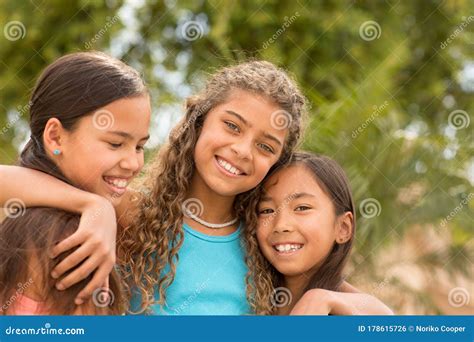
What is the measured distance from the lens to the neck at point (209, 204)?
2912 millimetres

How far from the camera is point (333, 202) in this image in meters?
2.93

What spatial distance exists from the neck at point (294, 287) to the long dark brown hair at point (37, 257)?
79 cm

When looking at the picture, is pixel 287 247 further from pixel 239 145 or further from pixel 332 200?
pixel 239 145

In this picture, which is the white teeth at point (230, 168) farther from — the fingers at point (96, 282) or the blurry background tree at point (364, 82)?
the blurry background tree at point (364, 82)

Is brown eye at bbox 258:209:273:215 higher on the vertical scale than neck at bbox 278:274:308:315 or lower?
higher

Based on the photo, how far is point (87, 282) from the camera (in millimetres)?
2381

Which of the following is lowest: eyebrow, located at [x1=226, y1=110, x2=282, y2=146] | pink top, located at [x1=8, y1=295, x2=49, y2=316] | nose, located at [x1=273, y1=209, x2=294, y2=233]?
pink top, located at [x1=8, y1=295, x2=49, y2=316]

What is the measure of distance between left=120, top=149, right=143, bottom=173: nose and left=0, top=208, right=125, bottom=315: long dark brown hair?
24cm

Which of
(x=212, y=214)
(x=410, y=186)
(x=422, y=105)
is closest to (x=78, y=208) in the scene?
(x=212, y=214)

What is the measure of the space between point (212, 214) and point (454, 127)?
3220 mm

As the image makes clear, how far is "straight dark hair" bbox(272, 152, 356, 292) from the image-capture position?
9.60 feet

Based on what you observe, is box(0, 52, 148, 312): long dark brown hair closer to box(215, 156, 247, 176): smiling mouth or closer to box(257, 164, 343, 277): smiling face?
box(215, 156, 247, 176): smiling mouth

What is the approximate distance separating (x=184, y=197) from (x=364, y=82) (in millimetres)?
2742

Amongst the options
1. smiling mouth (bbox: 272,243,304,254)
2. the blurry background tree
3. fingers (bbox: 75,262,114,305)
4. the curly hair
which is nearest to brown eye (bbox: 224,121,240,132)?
the curly hair
